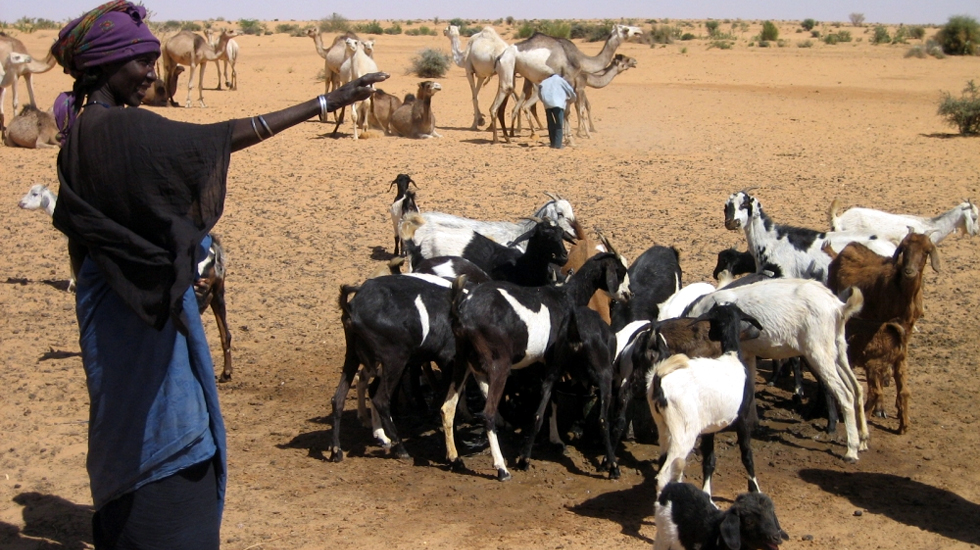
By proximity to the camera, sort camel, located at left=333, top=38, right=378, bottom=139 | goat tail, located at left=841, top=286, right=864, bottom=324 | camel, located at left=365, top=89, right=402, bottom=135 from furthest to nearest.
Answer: camel, located at left=333, top=38, right=378, bottom=139, camel, located at left=365, top=89, right=402, bottom=135, goat tail, located at left=841, top=286, right=864, bottom=324

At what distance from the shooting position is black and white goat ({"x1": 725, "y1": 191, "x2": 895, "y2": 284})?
8664mm

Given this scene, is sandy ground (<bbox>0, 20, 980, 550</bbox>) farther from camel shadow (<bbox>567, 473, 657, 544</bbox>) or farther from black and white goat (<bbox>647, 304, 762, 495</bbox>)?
black and white goat (<bbox>647, 304, 762, 495</bbox>)

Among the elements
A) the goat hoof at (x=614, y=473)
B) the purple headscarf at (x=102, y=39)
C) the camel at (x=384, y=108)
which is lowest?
the goat hoof at (x=614, y=473)

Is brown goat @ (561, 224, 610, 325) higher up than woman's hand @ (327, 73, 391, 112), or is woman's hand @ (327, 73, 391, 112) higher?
woman's hand @ (327, 73, 391, 112)

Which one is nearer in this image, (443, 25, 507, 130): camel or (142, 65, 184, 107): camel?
(443, 25, 507, 130): camel

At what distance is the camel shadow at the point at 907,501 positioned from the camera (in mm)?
5645

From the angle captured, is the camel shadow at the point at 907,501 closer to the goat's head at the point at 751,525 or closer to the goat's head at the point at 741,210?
the goat's head at the point at 751,525

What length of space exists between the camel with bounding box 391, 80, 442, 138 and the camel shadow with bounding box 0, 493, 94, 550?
14.2 m

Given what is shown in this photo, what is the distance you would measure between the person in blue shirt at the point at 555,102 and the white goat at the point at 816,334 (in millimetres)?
11633

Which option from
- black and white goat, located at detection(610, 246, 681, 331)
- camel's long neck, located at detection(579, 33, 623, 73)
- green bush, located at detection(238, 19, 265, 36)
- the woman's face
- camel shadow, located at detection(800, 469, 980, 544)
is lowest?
camel shadow, located at detection(800, 469, 980, 544)

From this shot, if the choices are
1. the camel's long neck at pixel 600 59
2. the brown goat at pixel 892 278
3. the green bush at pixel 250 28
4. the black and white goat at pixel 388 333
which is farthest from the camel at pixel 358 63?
the green bush at pixel 250 28

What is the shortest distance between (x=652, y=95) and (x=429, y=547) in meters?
23.8

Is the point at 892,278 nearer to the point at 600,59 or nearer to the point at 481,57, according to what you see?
the point at 481,57

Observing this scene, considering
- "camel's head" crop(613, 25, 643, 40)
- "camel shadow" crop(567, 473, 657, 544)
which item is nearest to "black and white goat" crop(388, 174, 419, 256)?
"camel shadow" crop(567, 473, 657, 544)
